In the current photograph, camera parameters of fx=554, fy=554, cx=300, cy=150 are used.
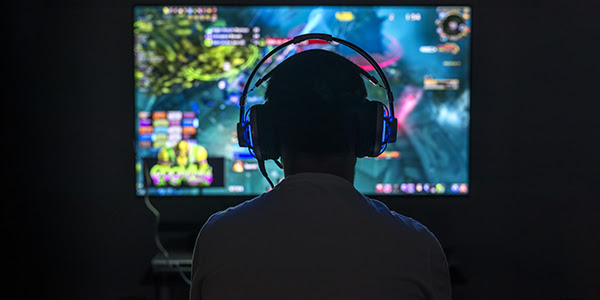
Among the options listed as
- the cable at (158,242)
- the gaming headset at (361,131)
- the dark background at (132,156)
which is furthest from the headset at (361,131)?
the dark background at (132,156)

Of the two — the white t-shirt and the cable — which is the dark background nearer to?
the cable

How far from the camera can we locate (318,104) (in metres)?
1.09

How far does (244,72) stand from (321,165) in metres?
1.67

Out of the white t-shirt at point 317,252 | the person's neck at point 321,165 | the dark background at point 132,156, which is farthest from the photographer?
the dark background at point 132,156

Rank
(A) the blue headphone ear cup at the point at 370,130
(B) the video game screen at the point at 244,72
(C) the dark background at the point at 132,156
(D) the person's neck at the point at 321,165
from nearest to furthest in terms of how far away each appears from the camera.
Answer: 1. (D) the person's neck at the point at 321,165
2. (A) the blue headphone ear cup at the point at 370,130
3. (B) the video game screen at the point at 244,72
4. (C) the dark background at the point at 132,156

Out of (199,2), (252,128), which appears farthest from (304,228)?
(199,2)

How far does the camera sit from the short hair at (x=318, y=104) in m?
1.08

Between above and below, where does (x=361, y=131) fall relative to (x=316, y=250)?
above

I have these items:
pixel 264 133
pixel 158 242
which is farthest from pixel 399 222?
pixel 158 242

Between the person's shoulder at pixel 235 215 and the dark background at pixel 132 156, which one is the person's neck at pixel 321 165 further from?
the dark background at pixel 132 156

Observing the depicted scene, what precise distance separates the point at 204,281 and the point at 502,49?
7.87 ft

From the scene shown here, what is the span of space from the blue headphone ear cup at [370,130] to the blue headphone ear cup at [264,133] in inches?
7.1

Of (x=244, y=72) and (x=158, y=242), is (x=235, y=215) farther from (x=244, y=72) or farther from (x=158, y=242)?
(x=158, y=242)

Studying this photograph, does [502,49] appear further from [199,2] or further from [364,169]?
[199,2]
